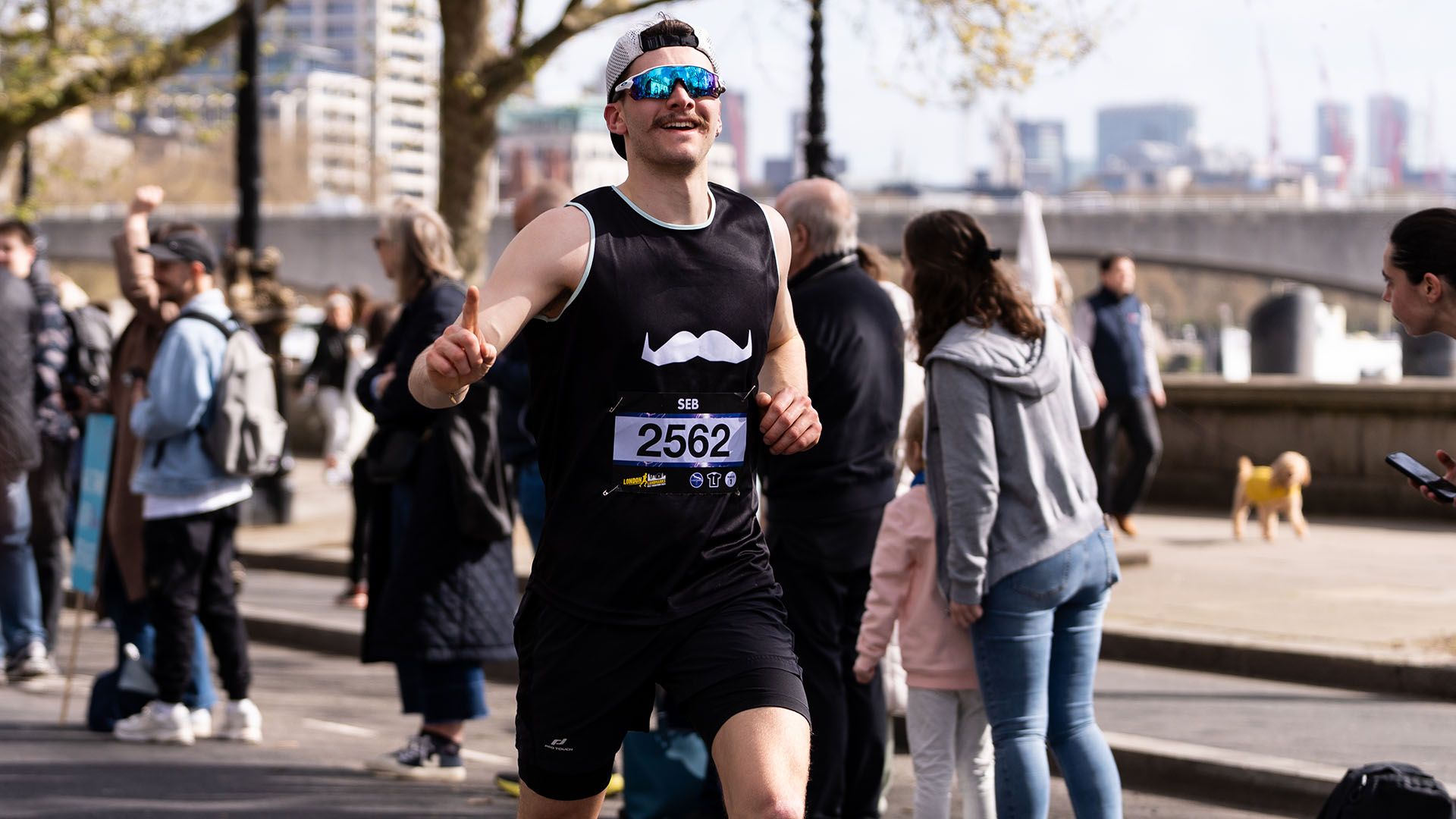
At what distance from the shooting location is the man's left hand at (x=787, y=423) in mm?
3684

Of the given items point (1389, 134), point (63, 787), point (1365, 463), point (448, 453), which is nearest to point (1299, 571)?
point (1365, 463)

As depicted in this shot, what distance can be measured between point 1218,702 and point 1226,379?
8.24 metres

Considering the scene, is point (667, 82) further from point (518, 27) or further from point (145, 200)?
point (518, 27)

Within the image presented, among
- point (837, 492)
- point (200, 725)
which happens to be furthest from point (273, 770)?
point (837, 492)

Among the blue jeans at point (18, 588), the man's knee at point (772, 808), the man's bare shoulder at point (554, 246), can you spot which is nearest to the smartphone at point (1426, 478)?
the man's knee at point (772, 808)

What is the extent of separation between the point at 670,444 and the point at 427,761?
338cm

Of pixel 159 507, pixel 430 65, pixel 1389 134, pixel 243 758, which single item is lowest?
pixel 243 758

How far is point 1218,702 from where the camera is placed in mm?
7824

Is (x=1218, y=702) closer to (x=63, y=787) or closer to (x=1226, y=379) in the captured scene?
(x=63, y=787)

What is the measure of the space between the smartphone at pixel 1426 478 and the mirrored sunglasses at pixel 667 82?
5.37 ft

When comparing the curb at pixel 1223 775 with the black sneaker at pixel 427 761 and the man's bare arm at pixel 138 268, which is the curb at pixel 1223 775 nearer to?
the black sneaker at pixel 427 761

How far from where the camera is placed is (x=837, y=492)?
18.6 feet

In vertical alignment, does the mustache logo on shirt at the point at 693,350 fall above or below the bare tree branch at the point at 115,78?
below

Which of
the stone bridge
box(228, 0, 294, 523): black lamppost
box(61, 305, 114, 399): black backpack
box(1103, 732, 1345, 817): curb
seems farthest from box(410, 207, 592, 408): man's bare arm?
the stone bridge
